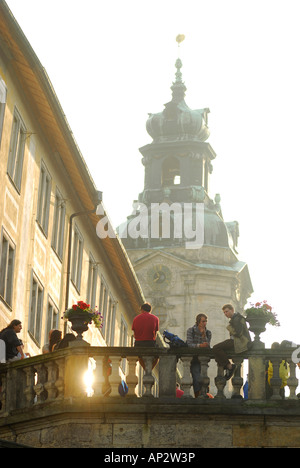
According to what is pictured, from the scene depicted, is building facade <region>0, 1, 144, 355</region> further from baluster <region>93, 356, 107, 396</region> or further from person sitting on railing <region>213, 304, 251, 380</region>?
person sitting on railing <region>213, 304, 251, 380</region>

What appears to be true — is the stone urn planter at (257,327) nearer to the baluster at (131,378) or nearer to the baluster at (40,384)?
the baluster at (131,378)

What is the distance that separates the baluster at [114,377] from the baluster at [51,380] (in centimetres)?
94

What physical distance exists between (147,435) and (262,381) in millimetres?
2095

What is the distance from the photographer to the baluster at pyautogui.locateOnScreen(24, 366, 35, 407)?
2261cm

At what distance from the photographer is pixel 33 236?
3331 centimetres

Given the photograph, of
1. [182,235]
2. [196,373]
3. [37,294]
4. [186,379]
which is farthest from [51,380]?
[182,235]

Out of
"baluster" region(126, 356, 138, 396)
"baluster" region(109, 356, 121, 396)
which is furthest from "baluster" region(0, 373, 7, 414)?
"baluster" region(126, 356, 138, 396)

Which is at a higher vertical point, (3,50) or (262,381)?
(3,50)

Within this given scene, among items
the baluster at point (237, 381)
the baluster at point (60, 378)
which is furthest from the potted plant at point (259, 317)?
the baluster at point (60, 378)

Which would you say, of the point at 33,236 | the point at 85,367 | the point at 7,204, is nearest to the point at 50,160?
the point at 33,236

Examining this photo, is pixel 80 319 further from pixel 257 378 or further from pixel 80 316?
pixel 257 378
